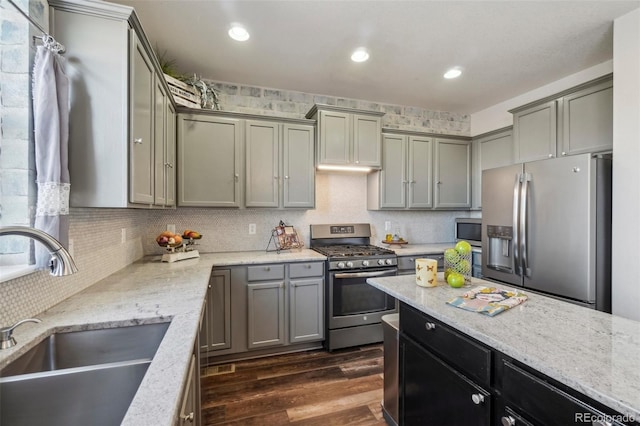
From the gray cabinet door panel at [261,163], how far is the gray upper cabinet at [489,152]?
100 inches

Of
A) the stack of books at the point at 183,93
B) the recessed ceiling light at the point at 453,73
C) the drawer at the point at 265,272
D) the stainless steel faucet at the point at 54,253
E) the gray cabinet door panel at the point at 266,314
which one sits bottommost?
the gray cabinet door panel at the point at 266,314

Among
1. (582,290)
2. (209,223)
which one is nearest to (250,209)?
(209,223)

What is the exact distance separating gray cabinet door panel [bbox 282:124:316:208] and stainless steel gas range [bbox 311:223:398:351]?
1.99ft

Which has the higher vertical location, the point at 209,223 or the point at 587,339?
the point at 209,223

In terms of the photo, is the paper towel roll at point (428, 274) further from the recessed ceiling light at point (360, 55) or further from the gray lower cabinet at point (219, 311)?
the recessed ceiling light at point (360, 55)

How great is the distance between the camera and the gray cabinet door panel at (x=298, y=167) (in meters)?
2.92

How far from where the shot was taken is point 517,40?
224cm

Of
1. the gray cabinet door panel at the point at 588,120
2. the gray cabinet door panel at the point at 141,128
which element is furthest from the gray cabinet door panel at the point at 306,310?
the gray cabinet door panel at the point at 588,120

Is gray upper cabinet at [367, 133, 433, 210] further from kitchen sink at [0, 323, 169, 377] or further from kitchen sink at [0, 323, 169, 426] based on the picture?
kitchen sink at [0, 323, 169, 426]

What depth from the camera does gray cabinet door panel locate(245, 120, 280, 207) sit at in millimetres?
2811

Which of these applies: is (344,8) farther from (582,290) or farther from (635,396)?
(582,290)

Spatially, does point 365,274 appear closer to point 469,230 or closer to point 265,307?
point 265,307

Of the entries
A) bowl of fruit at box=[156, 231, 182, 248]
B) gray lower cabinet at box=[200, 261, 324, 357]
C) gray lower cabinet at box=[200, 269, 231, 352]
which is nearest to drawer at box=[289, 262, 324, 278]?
gray lower cabinet at box=[200, 261, 324, 357]

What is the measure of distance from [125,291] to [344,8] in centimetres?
219
